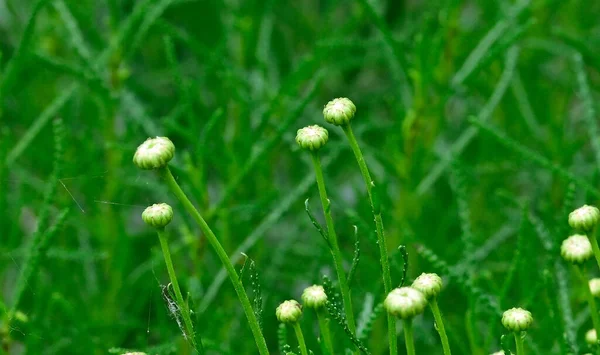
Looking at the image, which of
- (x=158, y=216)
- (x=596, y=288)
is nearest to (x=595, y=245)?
(x=596, y=288)

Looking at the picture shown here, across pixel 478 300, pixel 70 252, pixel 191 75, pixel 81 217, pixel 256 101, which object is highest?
pixel 191 75

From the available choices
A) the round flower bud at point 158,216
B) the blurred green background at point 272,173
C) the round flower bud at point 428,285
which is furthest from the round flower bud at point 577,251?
the round flower bud at point 158,216

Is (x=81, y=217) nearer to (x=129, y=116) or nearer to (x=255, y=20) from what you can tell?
(x=129, y=116)

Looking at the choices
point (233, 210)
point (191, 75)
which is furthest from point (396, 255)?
point (191, 75)

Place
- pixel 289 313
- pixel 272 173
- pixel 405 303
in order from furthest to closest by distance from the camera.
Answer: pixel 272 173 → pixel 289 313 → pixel 405 303

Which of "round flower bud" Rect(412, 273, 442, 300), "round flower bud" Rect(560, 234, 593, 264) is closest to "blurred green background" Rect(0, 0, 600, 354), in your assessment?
"round flower bud" Rect(560, 234, 593, 264)

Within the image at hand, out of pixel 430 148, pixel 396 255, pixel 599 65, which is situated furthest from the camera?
pixel 430 148

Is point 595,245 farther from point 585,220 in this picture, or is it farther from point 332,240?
point 332,240
